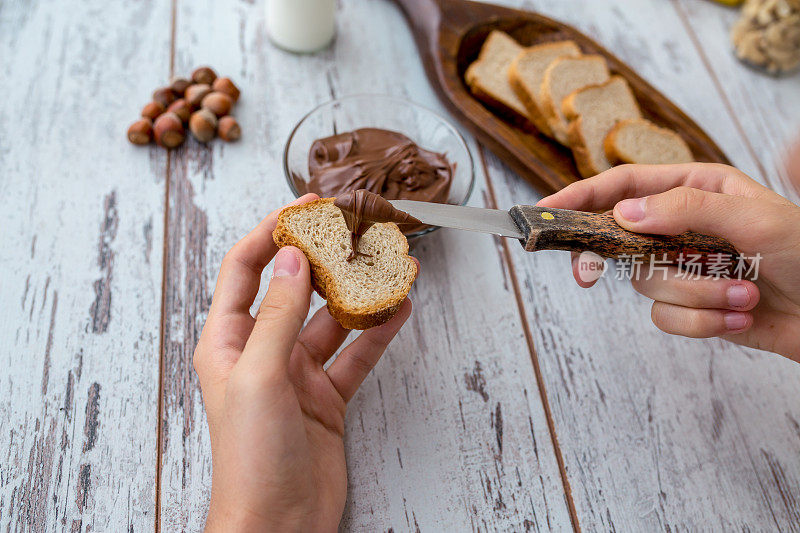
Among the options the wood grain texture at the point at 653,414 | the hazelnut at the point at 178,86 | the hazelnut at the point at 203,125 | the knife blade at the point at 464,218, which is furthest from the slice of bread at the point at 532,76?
the hazelnut at the point at 178,86

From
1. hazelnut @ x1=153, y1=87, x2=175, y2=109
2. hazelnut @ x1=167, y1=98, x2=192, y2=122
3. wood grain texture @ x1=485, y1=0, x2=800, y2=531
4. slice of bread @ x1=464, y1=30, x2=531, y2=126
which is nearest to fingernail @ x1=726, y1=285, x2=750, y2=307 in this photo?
wood grain texture @ x1=485, y1=0, x2=800, y2=531

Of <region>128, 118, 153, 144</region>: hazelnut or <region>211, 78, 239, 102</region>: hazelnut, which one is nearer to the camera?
<region>128, 118, 153, 144</region>: hazelnut

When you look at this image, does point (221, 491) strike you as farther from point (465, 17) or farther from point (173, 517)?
point (465, 17)

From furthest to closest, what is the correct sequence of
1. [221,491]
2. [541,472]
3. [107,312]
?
[107,312] < [541,472] < [221,491]

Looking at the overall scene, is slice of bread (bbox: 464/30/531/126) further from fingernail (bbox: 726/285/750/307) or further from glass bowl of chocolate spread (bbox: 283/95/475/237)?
fingernail (bbox: 726/285/750/307)

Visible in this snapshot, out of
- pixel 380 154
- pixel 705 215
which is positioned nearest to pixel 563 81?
pixel 380 154

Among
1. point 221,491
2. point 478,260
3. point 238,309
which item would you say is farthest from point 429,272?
point 221,491
